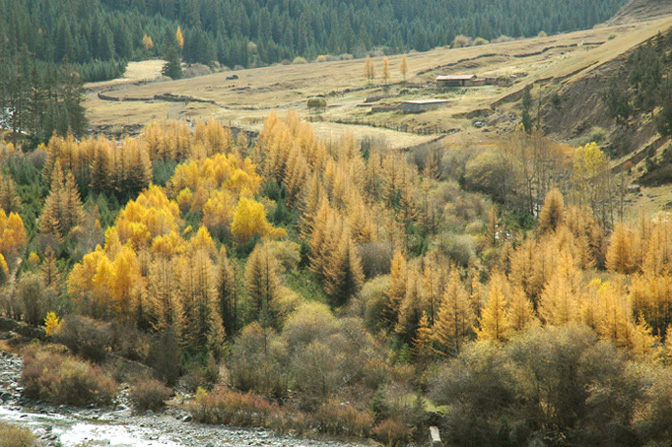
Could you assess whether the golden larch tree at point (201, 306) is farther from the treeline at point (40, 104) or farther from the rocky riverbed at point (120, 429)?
the treeline at point (40, 104)

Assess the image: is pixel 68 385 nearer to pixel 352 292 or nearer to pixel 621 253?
pixel 352 292

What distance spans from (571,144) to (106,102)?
117 m

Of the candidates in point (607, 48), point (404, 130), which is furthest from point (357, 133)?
point (607, 48)

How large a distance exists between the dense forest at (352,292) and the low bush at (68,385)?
0.53 feet

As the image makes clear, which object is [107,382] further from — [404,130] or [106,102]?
[106,102]

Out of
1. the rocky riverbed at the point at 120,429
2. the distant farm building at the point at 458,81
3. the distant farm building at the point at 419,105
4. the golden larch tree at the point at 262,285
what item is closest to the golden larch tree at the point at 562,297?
the rocky riverbed at the point at 120,429

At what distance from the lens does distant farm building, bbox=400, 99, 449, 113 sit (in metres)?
151

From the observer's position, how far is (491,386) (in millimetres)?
51250

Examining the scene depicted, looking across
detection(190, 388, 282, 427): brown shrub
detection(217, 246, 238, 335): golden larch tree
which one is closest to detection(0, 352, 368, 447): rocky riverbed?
detection(190, 388, 282, 427): brown shrub

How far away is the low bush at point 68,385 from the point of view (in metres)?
55.2

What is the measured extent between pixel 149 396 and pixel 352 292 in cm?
2591

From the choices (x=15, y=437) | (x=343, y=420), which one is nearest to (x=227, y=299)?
(x=343, y=420)

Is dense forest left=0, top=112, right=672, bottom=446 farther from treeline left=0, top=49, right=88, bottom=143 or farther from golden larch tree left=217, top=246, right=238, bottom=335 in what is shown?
treeline left=0, top=49, right=88, bottom=143

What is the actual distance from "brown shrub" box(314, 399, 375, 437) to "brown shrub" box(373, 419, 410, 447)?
92 cm
